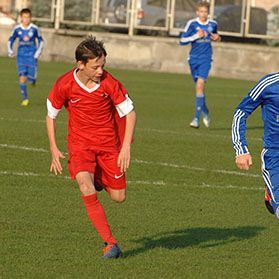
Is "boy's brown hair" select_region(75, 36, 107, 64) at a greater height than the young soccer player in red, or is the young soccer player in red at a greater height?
"boy's brown hair" select_region(75, 36, 107, 64)

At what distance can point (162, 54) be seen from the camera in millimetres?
34906

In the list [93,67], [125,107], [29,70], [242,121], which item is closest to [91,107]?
[125,107]

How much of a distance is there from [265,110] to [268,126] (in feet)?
0.41

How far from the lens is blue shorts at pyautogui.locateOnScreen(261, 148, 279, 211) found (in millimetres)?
8414

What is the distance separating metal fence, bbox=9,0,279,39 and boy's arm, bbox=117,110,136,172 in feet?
85.5

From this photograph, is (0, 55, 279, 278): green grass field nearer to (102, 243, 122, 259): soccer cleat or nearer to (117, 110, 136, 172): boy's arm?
(102, 243, 122, 259): soccer cleat

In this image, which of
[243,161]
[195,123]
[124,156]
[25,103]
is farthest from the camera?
[25,103]

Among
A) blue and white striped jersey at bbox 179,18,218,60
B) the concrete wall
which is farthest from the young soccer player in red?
the concrete wall

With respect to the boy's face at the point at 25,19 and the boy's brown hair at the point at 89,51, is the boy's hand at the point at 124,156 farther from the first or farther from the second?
the boy's face at the point at 25,19

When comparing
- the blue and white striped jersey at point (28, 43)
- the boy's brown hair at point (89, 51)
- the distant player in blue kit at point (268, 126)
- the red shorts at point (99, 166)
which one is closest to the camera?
the distant player in blue kit at point (268, 126)

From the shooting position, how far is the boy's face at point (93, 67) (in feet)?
28.8

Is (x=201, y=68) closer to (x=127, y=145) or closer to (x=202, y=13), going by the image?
(x=202, y=13)

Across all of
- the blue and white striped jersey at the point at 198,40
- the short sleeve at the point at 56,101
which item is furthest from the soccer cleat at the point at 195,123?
the short sleeve at the point at 56,101

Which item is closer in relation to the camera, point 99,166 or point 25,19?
point 99,166
